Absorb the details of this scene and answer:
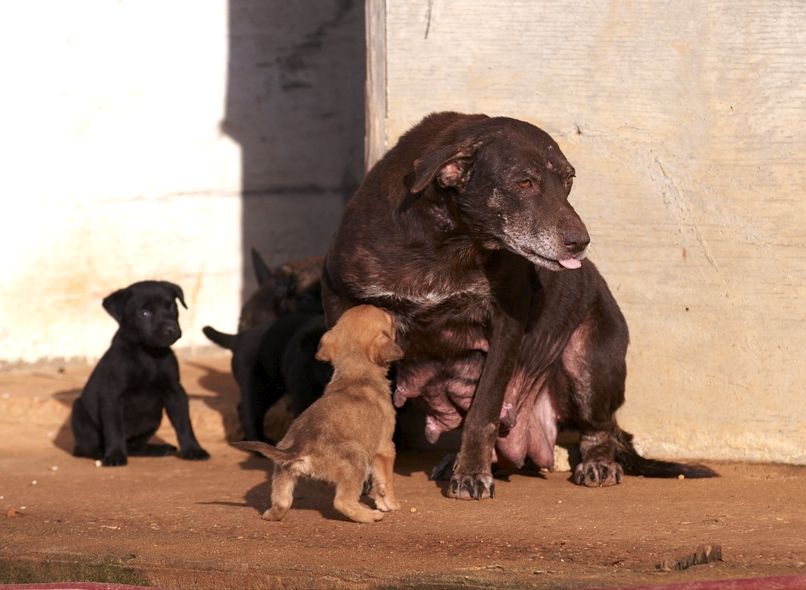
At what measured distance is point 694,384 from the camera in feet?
24.3

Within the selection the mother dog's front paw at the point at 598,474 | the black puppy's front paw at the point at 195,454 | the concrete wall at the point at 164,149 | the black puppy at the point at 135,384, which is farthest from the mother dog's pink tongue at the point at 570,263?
the concrete wall at the point at 164,149

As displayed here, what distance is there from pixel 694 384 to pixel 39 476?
10.8ft

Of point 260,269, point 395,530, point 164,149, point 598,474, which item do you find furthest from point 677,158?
point 164,149

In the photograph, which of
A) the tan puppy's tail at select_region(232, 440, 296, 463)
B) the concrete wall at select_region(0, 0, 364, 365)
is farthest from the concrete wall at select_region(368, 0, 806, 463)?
the concrete wall at select_region(0, 0, 364, 365)

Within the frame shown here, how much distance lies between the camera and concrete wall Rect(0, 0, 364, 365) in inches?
384

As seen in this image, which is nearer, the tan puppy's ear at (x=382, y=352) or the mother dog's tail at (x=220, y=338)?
the tan puppy's ear at (x=382, y=352)

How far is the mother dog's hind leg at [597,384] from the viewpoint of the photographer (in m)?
7.17

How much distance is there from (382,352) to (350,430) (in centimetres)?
→ 52

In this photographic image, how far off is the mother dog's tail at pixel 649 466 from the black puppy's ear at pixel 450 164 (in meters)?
1.67

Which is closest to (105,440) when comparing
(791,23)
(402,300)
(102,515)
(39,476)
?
(39,476)

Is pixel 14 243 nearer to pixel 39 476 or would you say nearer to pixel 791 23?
pixel 39 476

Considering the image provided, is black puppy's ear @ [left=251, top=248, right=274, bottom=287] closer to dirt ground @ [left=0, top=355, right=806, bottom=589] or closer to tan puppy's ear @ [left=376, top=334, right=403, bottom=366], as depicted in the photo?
dirt ground @ [left=0, top=355, right=806, bottom=589]

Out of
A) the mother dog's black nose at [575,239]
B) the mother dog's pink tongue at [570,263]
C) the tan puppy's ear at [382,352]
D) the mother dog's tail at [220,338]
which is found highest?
the mother dog's black nose at [575,239]

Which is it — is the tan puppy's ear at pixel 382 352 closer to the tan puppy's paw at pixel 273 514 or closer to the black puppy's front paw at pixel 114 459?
the tan puppy's paw at pixel 273 514
